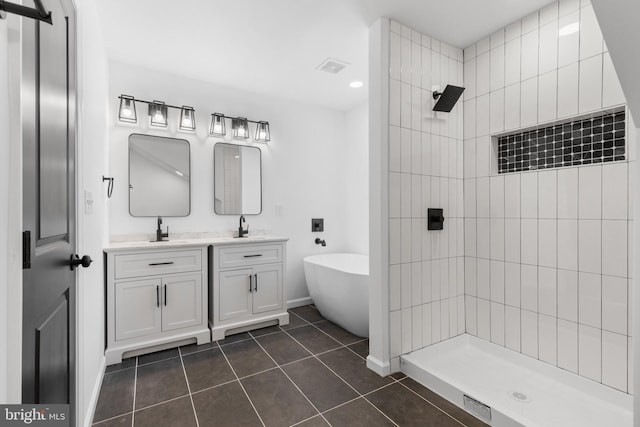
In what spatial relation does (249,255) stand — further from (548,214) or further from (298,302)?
(548,214)

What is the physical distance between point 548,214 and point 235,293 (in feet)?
8.30

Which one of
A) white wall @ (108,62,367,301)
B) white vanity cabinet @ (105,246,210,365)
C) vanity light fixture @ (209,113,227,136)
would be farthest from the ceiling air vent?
white vanity cabinet @ (105,246,210,365)

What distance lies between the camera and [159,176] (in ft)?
9.40

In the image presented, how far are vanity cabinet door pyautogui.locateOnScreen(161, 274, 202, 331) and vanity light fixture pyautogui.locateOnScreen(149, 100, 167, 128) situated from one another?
147cm

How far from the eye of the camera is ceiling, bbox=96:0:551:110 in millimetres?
1970

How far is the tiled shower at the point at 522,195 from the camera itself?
5.64 ft

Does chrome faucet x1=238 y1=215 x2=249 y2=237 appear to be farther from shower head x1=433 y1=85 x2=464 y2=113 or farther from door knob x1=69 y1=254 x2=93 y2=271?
shower head x1=433 y1=85 x2=464 y2=113

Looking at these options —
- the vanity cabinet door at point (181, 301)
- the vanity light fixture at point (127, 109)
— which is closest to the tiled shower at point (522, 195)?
the vanity cabinet door at point (181, 301)

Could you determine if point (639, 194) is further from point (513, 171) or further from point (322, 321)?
point (322, 321)

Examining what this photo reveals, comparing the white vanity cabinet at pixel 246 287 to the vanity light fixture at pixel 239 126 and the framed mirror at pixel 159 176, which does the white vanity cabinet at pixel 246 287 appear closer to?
the framed mirror at pixel 159 176

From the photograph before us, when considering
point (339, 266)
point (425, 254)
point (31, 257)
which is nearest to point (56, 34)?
point (31, 257)

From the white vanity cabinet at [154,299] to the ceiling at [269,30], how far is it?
1.67m

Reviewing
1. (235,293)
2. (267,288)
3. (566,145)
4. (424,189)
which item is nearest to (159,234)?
(235,293)

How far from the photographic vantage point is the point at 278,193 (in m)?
3.53
